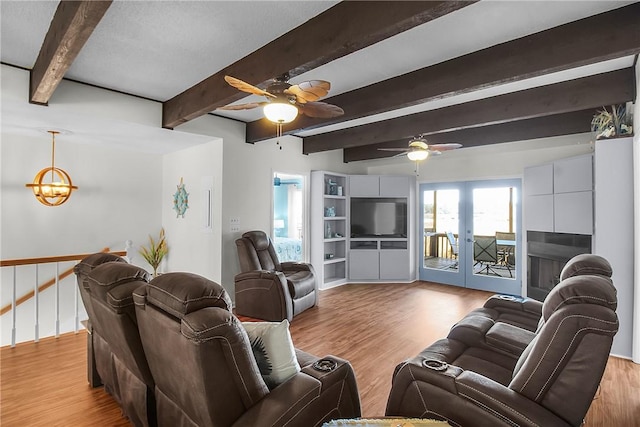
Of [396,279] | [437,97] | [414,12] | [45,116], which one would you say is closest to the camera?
[414,12]

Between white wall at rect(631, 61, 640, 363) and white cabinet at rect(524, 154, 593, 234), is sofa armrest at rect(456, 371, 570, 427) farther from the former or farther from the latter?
white cabinet at rect(524, 154, 593, 234)

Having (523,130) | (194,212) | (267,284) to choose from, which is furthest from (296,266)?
(523,130)

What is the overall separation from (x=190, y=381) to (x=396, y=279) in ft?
19.2

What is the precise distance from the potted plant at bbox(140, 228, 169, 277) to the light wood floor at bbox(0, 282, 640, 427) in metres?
2.08

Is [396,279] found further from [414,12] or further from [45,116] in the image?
[45,116]

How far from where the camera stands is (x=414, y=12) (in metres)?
1.75

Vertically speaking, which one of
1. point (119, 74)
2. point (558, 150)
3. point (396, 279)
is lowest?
point (396, 279)

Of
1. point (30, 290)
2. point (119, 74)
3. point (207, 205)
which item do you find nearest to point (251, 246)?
point (207, 205)

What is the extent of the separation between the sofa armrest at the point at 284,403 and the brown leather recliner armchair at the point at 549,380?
49 centimetres

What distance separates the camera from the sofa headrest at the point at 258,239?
475 cm

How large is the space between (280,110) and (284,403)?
215 cm

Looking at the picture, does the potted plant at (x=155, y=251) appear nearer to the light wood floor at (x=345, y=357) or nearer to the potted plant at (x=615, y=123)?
the light wood floor at (x=345, y=357)

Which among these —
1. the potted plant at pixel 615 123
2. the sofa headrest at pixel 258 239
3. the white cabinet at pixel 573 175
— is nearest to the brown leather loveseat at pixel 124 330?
the sofa headrest at pixel 258 239

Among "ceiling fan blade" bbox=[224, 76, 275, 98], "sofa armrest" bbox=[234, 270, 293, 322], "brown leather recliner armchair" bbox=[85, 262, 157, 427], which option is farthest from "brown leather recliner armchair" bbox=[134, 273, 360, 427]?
"sofa armrest" bbox=[234, 270, 293, 322]
